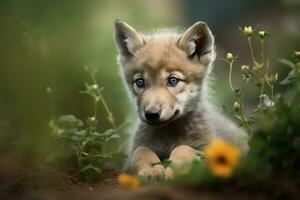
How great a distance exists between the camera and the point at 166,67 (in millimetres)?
6875

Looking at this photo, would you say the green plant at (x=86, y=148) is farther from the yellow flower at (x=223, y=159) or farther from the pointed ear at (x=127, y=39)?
the yellow flower at (x=223, y=159)

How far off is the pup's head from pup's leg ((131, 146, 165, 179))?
28 centimetres

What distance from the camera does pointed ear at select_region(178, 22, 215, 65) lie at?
709 cm

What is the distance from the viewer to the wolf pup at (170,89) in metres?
6.64

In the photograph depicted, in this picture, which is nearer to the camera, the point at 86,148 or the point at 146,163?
the point at 146,163

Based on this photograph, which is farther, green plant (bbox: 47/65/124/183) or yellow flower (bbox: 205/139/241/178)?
green plant (bbox: 47/65/124/183)

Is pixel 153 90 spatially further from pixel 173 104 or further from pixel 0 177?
pixel 0 177

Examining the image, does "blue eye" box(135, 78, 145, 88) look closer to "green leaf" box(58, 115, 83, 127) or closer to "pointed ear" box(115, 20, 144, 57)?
"pointed ear" box(115, 20, 144, 57)

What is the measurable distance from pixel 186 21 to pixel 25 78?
13.5 meters

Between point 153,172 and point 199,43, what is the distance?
1.65 meters

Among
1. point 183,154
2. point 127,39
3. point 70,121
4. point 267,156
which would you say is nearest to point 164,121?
point 183,154

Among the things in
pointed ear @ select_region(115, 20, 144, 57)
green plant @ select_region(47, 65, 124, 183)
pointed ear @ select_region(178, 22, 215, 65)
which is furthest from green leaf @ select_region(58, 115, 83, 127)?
pointed ear @ select_region(178, 22, 215, 65)

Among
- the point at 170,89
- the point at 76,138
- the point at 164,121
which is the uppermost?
the point at 170,89

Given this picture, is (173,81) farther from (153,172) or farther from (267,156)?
(267,156)
